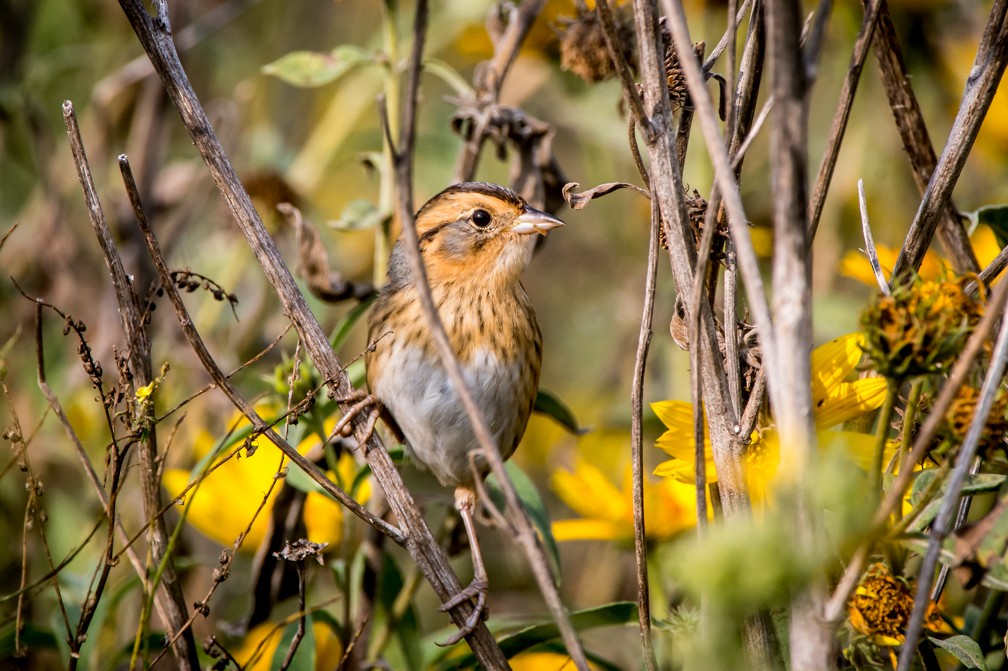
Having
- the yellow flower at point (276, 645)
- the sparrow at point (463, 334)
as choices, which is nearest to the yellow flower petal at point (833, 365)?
the sparrow at point (463, 334)

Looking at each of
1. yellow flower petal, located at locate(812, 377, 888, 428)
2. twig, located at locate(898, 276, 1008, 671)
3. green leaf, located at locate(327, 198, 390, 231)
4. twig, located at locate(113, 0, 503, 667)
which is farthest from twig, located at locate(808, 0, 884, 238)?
green leaf, located at locate(327, 198, 390, 231)

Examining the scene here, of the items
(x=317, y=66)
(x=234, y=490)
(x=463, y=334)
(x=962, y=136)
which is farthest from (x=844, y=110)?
(x=234, y=490)

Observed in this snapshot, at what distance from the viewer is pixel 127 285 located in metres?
1.43

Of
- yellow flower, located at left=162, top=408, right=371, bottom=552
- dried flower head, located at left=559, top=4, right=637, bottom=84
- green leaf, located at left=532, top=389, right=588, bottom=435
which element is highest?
dried flower head, located at left=559, top=4, right=637, bottom=84

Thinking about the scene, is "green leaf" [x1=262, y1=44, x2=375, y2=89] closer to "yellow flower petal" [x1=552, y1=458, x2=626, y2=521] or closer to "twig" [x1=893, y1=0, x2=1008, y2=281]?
"yellow flower petal" [x1=552, y1=458, x2=626, y2=521]

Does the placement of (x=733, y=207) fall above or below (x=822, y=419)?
above

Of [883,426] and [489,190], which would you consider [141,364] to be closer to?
[489,190]

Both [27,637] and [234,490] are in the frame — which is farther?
[234,490]

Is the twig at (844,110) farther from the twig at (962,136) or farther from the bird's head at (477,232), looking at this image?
the bird's head at (477,232)

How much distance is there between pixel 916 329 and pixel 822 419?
0.40 metres

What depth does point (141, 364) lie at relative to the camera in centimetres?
145

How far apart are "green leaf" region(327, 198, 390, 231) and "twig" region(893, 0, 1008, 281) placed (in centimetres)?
101

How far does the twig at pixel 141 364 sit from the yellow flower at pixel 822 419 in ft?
2.32

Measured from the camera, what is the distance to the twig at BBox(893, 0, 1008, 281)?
1.34 meters
